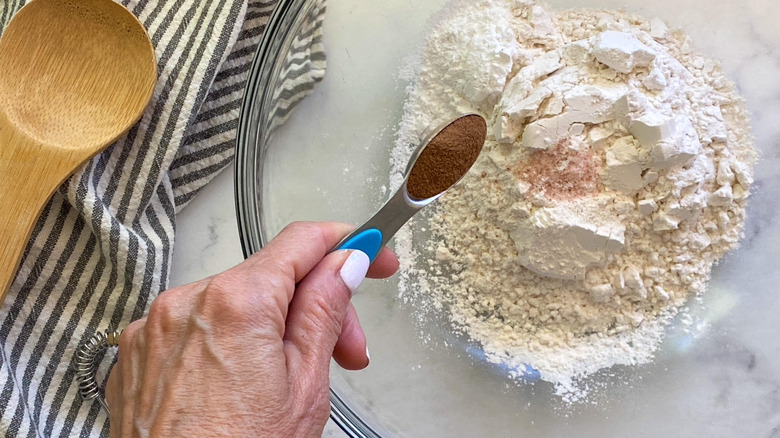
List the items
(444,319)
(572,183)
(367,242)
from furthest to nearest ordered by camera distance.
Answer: (444,319) → (572,183) → (367,242)

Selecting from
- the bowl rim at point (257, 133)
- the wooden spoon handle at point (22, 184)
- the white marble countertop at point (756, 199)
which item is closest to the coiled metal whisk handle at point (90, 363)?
the wooden spoon handle at point (22, 184)

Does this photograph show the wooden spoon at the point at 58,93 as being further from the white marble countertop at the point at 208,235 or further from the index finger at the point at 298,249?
the index finger at the point at 298,249

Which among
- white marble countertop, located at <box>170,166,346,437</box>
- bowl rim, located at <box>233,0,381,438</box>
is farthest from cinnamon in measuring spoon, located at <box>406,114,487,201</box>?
white marble countertop, located at <box>170,166,346,437</box>

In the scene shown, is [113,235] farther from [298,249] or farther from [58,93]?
[298,249]

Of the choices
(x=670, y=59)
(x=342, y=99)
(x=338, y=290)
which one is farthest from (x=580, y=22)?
(x=338, y=290)

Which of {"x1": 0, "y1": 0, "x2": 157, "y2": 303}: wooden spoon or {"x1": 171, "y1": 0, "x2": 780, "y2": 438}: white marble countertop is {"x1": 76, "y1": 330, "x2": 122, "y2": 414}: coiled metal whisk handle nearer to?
{"x1": 0, "y1": 0, "x2": 157, "y2": 303}: wooden spoon

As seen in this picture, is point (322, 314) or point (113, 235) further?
point (113, 235)

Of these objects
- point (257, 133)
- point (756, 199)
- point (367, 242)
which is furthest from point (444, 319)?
point (756, 199)
